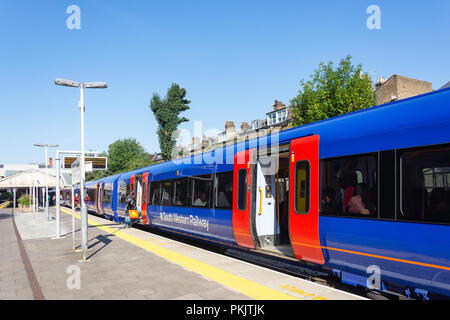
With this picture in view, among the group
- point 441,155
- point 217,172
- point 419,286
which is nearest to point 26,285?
point 217,172

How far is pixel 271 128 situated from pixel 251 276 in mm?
39230

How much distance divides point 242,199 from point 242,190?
23 centimetres

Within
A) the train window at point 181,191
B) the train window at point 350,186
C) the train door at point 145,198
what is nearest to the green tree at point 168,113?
the train door at point 145,198

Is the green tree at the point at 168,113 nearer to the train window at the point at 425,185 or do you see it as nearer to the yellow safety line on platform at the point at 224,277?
the yellow safety line on platform at the point at 224,277

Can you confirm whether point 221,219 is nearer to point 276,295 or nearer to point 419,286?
point 276,295

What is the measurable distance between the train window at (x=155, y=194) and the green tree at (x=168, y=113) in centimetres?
2828

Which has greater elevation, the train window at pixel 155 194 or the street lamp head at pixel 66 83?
the street lamp head at pixel 66 83

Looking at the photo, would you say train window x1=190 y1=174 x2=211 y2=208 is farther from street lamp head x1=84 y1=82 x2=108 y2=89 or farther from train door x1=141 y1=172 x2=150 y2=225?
train door x1=141 y1=172 x2=150 y2=225

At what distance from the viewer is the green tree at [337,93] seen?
71.5 ft

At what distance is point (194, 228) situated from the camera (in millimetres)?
11398

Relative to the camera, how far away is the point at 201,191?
11141 mm

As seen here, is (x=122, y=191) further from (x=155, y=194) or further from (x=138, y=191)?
(x=155, y=194)

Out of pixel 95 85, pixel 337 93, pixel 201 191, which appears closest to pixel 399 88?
pixel 337 93

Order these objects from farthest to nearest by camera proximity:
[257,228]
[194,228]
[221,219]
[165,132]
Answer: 1. [165,132]
2. [194,228]
3. [221,219]
4. [257,228]
